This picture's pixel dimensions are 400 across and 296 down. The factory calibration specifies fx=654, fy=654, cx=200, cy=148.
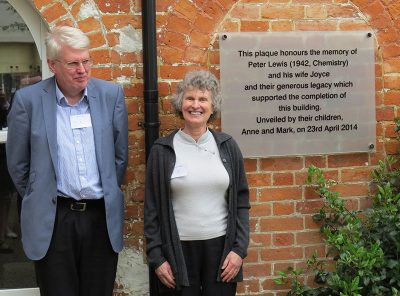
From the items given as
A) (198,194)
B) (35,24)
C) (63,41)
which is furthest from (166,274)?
(35,24)

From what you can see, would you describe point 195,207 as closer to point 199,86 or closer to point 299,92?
point 199,86

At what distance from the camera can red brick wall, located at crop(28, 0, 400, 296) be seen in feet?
12.7

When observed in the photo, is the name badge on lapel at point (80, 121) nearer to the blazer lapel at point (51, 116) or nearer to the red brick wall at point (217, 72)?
the blazer lapel at point (51, 116)

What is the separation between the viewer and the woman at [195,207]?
329 centimetres

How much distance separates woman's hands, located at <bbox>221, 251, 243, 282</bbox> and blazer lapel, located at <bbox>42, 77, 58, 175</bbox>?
97 cm

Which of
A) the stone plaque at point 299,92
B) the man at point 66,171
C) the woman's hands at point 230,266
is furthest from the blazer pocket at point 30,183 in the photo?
the stone plaque at point 299,92

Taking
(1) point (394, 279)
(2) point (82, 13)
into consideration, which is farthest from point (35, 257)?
(1) point (394, 279)

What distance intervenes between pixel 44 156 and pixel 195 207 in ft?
2.60

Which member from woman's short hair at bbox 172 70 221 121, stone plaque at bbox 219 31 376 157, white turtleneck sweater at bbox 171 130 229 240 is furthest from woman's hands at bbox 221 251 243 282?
stone plaque at bbox 219 31 376 157

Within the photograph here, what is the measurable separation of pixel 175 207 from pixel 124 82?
96 centimetres

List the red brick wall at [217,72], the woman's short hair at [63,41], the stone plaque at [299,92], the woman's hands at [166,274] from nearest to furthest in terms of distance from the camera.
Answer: the woman's short hair at [63,41]
the woman's hands at [166,274]
the red brick wall at [217,72]
the stone plaque at [299,92]

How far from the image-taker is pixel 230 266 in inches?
131

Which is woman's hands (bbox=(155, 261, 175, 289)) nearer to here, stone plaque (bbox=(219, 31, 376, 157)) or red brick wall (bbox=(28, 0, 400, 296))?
red brick wall (bbox=(28, 0, 400, 296))

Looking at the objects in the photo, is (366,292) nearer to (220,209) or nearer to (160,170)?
(220,209)
